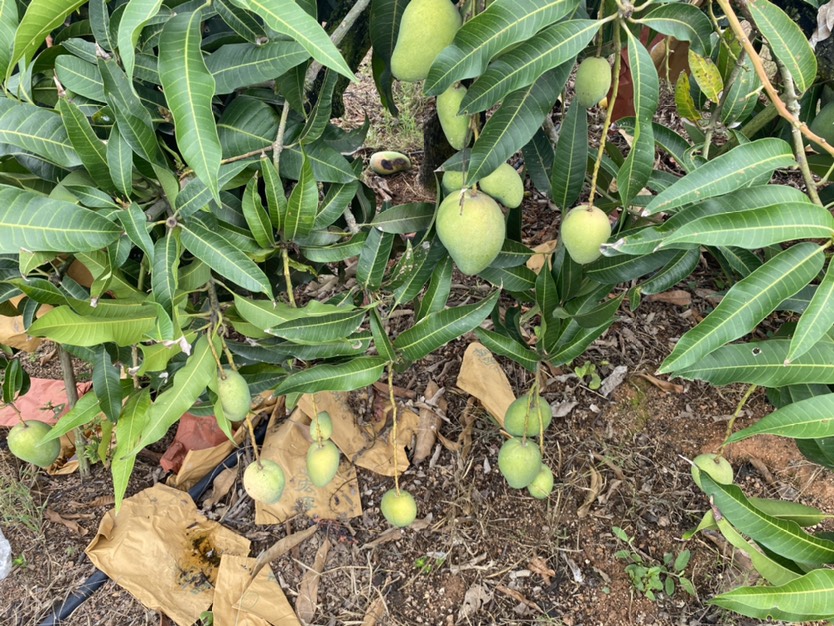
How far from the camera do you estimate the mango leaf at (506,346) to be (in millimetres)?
1268

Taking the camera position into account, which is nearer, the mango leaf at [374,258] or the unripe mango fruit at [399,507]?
the mango leaf at [374,258]

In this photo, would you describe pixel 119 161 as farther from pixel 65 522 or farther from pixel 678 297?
pixel 678 297

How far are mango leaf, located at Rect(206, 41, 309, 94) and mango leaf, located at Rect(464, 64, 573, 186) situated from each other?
30 centimetres

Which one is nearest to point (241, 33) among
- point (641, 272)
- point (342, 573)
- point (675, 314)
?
point (641, 272)

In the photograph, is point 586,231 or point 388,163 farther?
point 388,163

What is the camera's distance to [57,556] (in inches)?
86.2

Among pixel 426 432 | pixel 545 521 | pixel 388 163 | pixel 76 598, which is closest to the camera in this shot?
pixel 545 521

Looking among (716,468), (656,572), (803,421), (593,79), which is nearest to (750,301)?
(803,421)

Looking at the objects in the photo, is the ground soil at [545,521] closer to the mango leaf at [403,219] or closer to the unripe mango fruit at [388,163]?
the unripe mango fruit at [388,163]

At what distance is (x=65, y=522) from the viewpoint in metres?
2.23

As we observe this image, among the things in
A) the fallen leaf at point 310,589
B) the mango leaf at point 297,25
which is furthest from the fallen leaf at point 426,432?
the mango leaf at point 297,25

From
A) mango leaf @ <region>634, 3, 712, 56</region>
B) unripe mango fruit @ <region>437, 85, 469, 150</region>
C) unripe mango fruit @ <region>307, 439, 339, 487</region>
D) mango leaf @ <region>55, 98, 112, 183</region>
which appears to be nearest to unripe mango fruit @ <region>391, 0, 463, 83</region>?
unripe mango fruit @ <region>437, 85, 469, 150</region>

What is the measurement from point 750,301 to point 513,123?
1.35 feet

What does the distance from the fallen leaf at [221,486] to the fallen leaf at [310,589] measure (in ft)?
1.39
